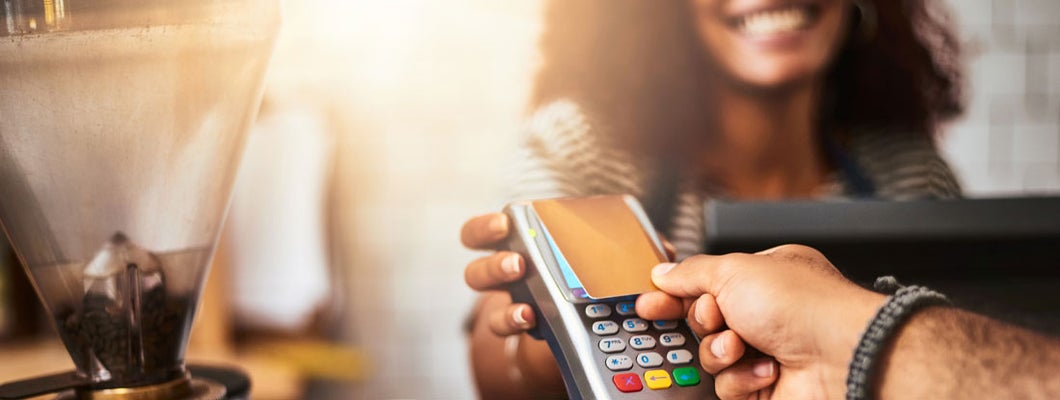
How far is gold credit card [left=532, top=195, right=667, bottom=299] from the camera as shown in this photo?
0.25 metres

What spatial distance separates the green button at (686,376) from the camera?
0.24 m

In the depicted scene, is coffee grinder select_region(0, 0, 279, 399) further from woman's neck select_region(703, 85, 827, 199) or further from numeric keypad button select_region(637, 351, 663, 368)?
woman's neck select_region(703, 85, 827, 199)

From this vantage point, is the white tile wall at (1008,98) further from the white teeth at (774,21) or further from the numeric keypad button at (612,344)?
the numeric keypad button at (612,344)

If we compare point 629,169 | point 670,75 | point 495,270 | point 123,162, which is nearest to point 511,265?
point 495,270

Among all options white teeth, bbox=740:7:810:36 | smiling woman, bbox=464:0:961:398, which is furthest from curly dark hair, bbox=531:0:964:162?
white teeth, bbox=740:7:810:36

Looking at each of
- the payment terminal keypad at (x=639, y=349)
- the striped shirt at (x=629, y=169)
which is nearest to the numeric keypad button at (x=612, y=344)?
the payment terminal keypad at (x=639, y=349)

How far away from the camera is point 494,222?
264 mm

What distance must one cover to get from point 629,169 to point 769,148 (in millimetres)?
165

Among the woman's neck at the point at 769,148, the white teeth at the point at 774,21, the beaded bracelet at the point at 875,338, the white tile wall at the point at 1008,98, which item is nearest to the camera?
the beaded bracelet at the point at 875,338

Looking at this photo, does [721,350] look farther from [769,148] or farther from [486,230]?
[769,148]

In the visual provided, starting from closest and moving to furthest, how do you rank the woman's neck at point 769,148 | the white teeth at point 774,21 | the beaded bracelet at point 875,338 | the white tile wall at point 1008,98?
1. the beaded bracelet at point 875,338
2. the white teeth at point 774,21
3. the woman's neck at point 769,148
4. the white tile wall at point 1008,98

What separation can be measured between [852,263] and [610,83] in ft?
1.77

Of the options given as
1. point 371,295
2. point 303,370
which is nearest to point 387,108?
point 371,295

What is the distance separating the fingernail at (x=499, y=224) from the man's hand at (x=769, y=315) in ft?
0.16
